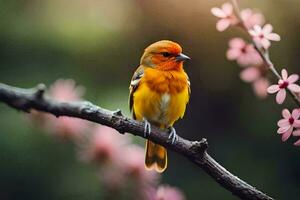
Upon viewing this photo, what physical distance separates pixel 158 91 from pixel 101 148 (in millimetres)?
207

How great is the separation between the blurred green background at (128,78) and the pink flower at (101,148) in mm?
212

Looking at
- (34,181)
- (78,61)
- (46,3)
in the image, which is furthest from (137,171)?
(46,3)

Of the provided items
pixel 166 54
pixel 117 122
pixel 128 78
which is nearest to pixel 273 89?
pixel 117 122

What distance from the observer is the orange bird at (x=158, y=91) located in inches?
52.3

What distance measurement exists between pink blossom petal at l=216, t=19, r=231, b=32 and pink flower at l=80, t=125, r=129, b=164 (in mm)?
330

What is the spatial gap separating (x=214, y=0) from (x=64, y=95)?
862 mm

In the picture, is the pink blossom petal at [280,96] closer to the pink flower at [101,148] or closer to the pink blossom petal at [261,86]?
the pink blossom petal at [261,86]

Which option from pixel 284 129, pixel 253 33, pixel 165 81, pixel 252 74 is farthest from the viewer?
pixel 165 81

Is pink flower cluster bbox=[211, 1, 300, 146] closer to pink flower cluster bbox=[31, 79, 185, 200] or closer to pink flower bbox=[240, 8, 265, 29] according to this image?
pink flower bbox=[240, 8, 265, 29]

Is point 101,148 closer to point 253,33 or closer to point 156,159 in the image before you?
point 156,159

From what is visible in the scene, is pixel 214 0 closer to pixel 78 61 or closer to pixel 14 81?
pixel 78 61

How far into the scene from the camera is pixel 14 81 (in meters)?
1.66

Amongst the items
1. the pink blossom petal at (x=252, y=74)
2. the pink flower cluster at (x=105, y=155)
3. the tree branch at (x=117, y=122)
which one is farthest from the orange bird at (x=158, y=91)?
the tree branch at (x=117, y=122)

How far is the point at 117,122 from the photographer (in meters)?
0.96
